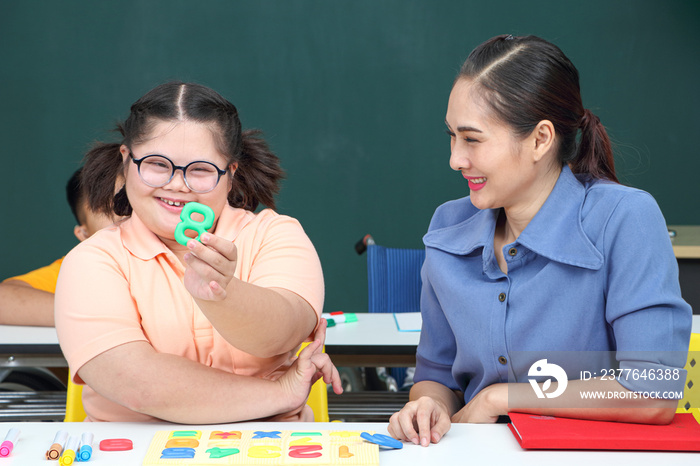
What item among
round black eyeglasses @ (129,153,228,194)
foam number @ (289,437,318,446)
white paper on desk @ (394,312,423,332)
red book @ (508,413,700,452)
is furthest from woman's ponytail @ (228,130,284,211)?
white paper on desk @ (394,312,423,332)

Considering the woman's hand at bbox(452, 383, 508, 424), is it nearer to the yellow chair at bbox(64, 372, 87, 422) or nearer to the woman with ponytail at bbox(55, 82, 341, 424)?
the woman with ponytail at bbox(55, 82, 341, 424)

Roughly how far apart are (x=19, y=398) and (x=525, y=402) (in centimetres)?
201

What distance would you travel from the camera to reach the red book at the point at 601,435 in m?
1.16

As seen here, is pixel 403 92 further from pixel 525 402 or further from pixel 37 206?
pixel 525 402

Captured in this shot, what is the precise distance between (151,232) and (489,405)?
761 millimetres

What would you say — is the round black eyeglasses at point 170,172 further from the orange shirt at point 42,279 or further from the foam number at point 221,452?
the orange shirt at point 42,279

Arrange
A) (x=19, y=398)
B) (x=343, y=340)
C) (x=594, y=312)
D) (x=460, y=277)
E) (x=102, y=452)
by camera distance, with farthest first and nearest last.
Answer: (x=19, y=398) < (x=343, y=340) < (x=460, y=277) < (x=594, y=312) < (x=102, y=452)

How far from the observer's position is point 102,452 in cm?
117

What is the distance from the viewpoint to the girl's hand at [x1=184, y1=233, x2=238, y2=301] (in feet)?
3.47

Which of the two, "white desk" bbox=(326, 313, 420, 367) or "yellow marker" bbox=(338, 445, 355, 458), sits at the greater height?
"yellow marker" bbox=(338, 445, 355, 458)

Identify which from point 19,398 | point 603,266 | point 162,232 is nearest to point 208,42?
point 19,398

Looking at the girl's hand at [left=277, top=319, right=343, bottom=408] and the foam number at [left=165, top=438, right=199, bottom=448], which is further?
the girl's hand at [left=277, top=319, right=343, bottom=408]

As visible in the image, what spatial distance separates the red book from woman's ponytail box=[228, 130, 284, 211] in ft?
2.50

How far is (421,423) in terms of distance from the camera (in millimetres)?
1223
